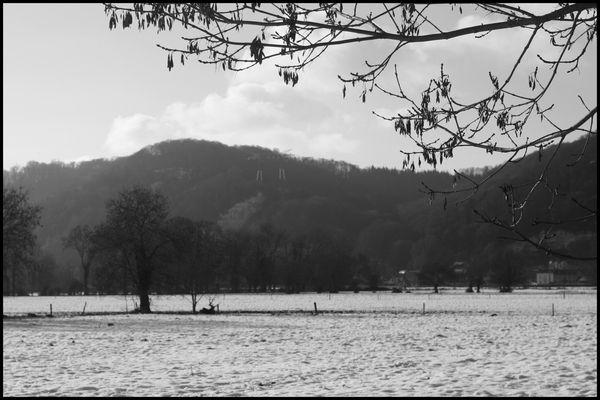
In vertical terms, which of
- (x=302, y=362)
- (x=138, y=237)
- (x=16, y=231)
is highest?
(x=16, y=231)

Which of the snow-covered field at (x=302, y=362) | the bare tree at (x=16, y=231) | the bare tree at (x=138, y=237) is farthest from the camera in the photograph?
the bare tree at (x=138, y=237)

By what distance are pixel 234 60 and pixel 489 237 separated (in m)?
201

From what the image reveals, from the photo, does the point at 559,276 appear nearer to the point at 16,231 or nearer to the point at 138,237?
the point at 138,237

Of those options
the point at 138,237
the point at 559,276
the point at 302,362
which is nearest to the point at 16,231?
the point at 138,237

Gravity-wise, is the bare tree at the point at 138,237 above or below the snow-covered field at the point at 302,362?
above

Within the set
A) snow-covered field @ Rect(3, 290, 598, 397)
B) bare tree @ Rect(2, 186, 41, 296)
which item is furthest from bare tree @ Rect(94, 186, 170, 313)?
snow-covered field @ Rect(3, 290, 598, 397)

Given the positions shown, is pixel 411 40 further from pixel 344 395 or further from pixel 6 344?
pixel 6 344

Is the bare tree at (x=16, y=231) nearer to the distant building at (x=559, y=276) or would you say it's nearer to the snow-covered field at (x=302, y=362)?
the snow-covered field at (x=302, y=362)

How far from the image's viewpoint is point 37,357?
59.7ft

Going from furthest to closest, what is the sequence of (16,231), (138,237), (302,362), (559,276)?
(559,276), (138,237), (16,231), (302,362)

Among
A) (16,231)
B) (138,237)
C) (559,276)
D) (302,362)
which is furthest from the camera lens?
(559,276)

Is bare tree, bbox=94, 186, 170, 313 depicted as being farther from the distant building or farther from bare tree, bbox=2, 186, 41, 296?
the distant building

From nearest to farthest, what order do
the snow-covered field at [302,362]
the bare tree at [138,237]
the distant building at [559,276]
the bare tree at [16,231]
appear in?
1. the snow-covered field at [302,362]
2. the bare tree at [16,231]
3. the bare tree at [138,237]
4. the distant building at [559,276]

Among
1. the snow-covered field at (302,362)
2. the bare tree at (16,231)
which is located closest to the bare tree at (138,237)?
the bare tree at (16,231)
